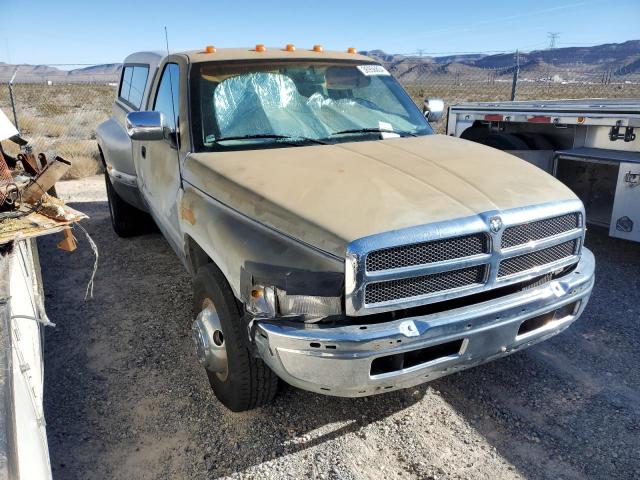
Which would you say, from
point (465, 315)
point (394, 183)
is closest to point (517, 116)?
point (394, 183)

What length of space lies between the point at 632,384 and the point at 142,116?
3.58 meters

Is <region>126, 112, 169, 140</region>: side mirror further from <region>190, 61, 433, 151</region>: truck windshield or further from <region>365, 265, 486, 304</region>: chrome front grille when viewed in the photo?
<region>365, 265, 486, 304</region>: chrome front grille

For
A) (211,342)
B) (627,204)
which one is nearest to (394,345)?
(211,342)

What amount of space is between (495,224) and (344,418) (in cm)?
143

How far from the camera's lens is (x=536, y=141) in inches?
245

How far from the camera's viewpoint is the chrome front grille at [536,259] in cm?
259

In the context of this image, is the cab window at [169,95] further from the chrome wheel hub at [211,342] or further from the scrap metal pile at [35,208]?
the chrome wheel hub at [211,342]

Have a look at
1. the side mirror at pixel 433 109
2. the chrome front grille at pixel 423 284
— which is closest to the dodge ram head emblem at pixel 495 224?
the chrome front grille at pixel 423 284

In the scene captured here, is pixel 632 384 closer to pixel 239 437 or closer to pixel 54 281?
pixel 239 437

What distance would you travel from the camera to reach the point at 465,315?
2.41 metres

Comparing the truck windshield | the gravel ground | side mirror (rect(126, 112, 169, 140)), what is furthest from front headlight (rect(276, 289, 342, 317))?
side mirror (rect(126, 112, 169, 140))

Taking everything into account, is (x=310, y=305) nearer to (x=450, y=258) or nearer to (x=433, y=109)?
(x=450, y=258)

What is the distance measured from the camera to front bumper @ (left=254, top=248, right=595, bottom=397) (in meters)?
2.23

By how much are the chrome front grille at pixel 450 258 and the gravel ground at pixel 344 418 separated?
917 millimetres
